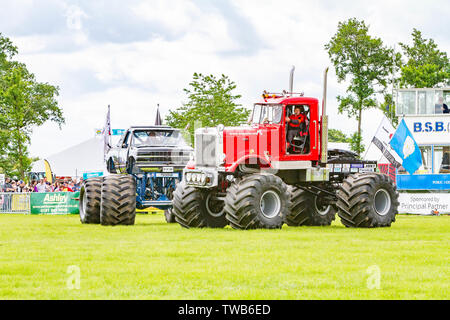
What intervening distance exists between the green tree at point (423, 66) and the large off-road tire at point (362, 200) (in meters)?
54.3

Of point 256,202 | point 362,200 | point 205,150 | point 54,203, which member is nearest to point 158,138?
point 205,150

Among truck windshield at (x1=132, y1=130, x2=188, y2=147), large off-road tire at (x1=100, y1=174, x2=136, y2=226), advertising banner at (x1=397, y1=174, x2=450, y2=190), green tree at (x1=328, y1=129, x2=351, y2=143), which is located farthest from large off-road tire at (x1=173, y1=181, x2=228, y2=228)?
green tree at (x1=328, y1=129, x2=351, y2=143)

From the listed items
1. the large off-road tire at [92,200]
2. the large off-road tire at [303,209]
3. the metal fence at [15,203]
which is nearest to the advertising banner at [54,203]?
the metal fence at [15,203]

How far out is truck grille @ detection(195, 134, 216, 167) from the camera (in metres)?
22.6

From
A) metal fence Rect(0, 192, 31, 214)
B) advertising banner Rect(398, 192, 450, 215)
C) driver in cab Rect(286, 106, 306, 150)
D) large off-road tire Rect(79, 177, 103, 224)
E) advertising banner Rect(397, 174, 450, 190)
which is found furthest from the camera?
metal fence Rect(0, 192, 31, 214)

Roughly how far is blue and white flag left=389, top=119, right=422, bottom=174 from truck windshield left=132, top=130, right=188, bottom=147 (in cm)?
1169

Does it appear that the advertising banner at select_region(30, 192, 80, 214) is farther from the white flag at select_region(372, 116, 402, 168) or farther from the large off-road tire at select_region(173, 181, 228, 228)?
the large off-road tire at select_region(173, 181, 228, 228)

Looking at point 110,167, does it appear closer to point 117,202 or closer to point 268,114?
point 117,202

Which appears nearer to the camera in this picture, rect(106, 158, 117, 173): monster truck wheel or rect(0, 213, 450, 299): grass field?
rect(0, 213, 450, 299): grass field

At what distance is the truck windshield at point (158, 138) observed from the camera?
27.8 meters

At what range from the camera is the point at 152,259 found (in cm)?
1384

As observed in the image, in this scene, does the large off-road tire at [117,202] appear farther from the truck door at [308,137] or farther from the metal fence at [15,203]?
the metal fence at [15,203]
